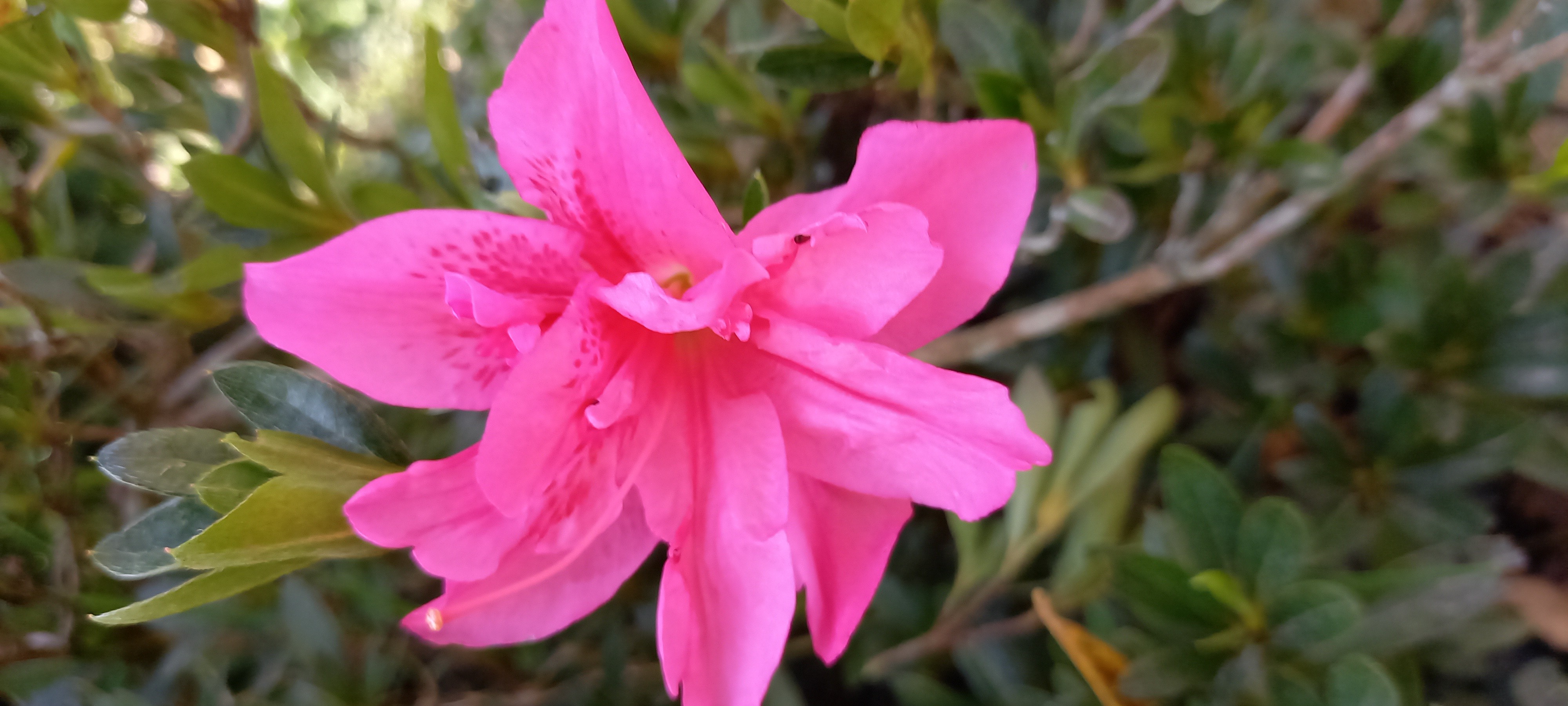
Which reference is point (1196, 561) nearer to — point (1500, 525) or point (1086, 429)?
point (1086, 429)

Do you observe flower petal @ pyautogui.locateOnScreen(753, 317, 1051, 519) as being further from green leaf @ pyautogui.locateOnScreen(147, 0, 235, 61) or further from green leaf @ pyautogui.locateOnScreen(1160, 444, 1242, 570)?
green leaf @ pyautogui.locateOnScreen(147, 0, 235, 61)

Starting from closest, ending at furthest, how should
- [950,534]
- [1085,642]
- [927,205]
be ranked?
[927,205] → [1085,642] → [950,534]

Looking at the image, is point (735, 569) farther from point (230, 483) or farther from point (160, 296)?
point (160, 296)

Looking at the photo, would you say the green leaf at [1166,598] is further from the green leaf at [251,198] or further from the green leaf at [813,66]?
the green leaf at [251,198]

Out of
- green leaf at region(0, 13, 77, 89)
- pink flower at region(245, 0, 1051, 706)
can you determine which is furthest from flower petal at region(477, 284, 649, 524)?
green leaf at region(0, 13, 77, 89)

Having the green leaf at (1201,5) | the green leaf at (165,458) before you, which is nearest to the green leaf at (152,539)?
the green leaf at (165,458)

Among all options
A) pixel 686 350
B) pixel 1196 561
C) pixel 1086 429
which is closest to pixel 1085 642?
pixel 1196 561

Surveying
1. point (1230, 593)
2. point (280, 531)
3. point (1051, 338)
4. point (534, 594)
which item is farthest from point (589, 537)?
point (1051, 338)
